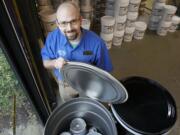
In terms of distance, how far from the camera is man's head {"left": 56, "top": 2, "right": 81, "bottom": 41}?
0.74m

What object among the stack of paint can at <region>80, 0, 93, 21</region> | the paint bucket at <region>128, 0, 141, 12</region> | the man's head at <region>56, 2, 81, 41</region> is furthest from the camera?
the paint bucket at <region>128, 0, 141, 12</region>

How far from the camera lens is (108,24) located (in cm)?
167

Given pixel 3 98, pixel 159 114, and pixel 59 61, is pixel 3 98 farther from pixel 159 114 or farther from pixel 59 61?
pixel 159 114

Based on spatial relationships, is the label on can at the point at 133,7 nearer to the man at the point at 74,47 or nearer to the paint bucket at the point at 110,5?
the paint bucket at the point at 110,5

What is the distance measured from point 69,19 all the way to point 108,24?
3.20ft

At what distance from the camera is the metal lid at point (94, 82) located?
2.46 ft

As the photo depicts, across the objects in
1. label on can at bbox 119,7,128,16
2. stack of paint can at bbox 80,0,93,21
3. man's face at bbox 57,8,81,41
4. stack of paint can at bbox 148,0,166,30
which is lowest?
stack of paint can at bbox 148,0,166,30

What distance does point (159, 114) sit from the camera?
902mm

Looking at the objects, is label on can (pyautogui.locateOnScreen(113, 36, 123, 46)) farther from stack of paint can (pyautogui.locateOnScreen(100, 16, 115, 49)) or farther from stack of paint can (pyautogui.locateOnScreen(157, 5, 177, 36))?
stack of paint can (pyautogui.locateOnScreen(157, 5, 177, 36))

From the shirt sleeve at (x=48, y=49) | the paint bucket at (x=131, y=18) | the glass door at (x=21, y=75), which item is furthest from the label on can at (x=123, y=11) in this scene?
the shirt sleeve at (x=48, y=49)

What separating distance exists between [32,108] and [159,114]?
737 millimetres

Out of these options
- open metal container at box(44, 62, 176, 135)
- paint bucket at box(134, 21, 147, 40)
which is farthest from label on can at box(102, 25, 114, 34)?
open metal container at box(44, 62, 176, 135)

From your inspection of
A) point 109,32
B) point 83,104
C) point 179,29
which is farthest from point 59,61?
point 179,29

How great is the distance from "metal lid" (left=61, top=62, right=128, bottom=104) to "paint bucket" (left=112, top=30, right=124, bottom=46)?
3.36 ft
